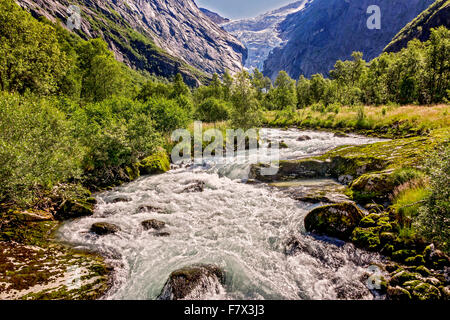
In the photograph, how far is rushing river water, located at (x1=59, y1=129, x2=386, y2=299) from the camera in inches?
250

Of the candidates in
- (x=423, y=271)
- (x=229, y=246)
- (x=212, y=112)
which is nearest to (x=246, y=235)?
(x=229, y=246)

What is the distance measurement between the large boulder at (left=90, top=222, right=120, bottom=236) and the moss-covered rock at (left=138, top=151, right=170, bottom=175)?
10.00m

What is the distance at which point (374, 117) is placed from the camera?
93.6 ft

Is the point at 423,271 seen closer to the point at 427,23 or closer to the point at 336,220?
the point at 336,220

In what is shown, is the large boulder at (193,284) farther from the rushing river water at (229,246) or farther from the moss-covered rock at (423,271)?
the moss-covered rock at (423,271)

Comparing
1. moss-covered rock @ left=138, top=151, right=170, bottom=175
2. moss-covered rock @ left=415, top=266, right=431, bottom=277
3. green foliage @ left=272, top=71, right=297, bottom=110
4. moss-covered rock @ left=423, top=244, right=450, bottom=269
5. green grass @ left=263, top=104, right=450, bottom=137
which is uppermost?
green foliage @ left=272, top=71, right=297, bottom=110

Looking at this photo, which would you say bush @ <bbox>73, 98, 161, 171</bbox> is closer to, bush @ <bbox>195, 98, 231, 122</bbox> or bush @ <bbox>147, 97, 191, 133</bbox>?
bush @ <bbox>147, 97, 191, 133</bbox>

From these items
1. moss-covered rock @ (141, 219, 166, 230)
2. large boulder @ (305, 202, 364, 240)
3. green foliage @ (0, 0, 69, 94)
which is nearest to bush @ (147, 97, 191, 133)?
green foliage @ (0, 0, 69, 94)

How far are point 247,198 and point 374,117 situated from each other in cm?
2507

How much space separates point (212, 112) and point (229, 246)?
43.0 m

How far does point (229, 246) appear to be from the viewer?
28.1ft

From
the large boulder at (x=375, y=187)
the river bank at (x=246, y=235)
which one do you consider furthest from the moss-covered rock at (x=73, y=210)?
the large boulder at (x=375, y=187)

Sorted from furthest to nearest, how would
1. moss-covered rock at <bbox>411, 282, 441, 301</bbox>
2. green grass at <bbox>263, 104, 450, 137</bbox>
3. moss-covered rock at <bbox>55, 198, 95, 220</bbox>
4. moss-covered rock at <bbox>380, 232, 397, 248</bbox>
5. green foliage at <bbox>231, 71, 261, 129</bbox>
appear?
green foliage at <bbox>231, 71, 261, 129</bbox>
green grass at <bbox>263, 104, 450, 137</bbox>
moss-covered rock at <bbox>55, 198, 95, 220</bbox>
moss-covered rock at <bbox>380, 232, 397, 248</bbox>
moss-covered rock at <bbox>411, 282, 441, 301</bbox>

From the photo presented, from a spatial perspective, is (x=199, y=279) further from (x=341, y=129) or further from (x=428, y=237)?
(x=341, y=129)
